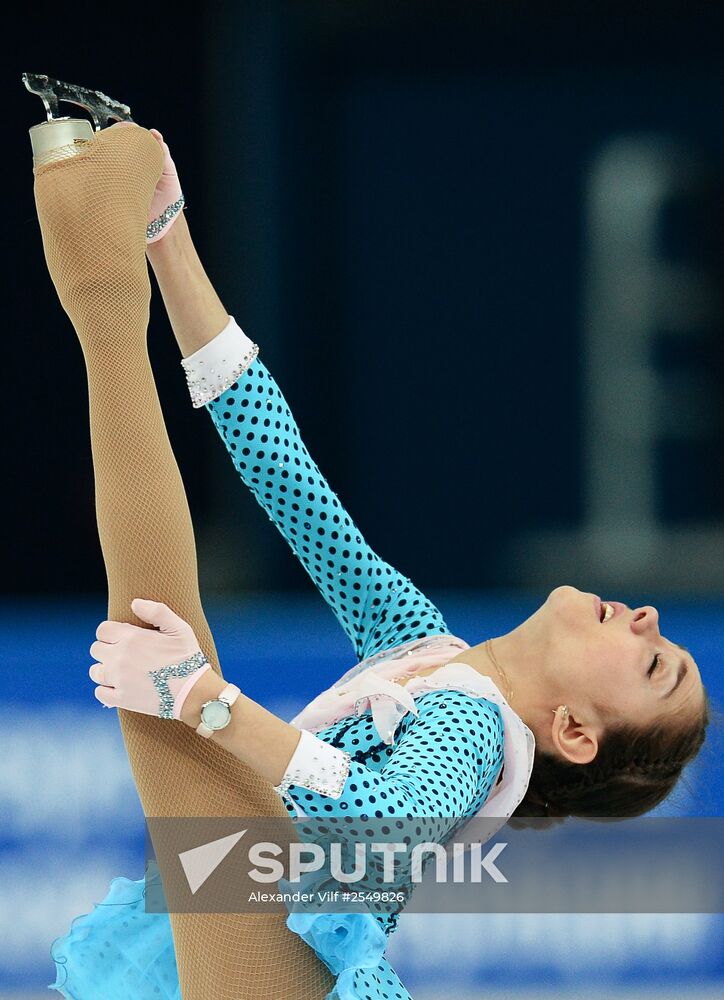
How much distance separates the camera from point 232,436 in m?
1.73

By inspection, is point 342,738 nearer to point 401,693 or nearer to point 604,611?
point 401,693

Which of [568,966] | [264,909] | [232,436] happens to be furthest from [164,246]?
[568,966]

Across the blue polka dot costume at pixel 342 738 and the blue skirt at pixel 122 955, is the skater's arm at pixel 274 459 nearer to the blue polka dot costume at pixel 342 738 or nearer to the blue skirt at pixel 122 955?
the blue polka dot costume at pixel 342 738

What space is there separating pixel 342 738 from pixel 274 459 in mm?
363

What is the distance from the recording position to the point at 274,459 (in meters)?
1.73

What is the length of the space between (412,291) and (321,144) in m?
0.53

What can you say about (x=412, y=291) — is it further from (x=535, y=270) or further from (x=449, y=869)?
(x=449, y=869)

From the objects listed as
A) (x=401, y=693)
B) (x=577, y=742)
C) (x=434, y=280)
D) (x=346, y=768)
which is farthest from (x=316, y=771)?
(x=434, y=280)

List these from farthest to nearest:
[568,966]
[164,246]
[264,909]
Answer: [568,966]
[164,246]
[264,909]

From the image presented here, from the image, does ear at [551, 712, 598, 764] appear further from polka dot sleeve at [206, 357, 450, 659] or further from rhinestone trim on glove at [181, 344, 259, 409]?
rhinestone trim on glove at [181, 344, 259, 409]

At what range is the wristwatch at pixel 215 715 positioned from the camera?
129 centimetres

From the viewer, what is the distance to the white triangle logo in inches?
57.8

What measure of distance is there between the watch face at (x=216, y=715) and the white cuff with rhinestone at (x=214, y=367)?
20.3 inches

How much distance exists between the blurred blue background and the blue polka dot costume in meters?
2.23
